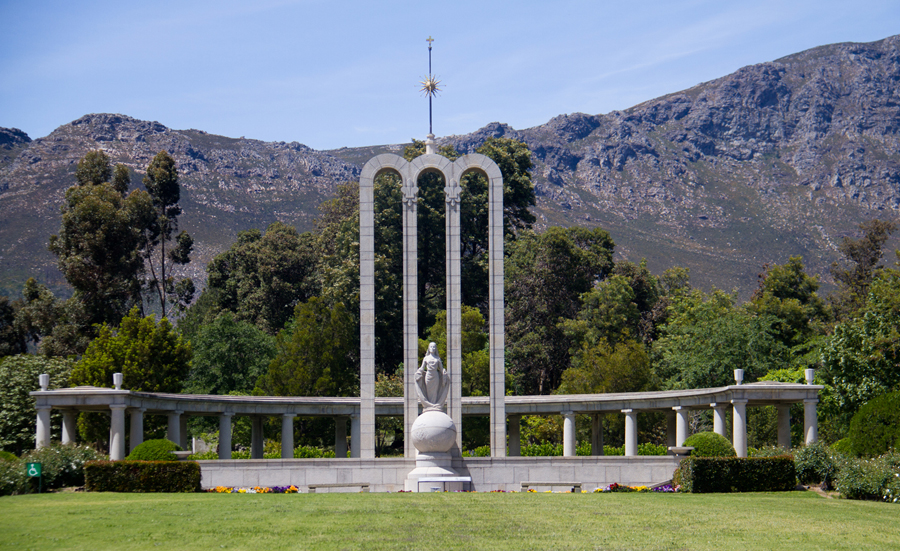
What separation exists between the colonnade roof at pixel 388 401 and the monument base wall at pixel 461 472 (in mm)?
6109

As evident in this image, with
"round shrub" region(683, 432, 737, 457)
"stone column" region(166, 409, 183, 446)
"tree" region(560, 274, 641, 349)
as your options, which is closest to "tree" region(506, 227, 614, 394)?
"tree" region(560, 274, 641, 349)

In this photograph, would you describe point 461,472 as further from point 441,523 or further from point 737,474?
point 441,523

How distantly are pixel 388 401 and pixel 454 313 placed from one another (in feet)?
29.4

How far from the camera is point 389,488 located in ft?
99.7

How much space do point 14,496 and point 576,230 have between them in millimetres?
46691

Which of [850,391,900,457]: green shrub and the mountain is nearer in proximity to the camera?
[850,391,900,457]: green shrub

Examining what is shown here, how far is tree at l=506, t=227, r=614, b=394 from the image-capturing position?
187ft

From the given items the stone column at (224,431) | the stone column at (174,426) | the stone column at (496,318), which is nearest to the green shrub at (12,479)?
the stone column at (174,426)

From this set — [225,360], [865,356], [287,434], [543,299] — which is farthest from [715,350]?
[225,360]

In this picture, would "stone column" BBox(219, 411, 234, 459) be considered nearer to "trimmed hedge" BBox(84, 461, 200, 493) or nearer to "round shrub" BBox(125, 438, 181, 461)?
"round shrub" BBox(125, 438, 181, 461)

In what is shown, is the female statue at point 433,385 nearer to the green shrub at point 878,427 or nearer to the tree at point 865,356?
the green shrub at point 878,427

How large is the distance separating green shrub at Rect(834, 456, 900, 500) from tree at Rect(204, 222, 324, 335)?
43.9 meters

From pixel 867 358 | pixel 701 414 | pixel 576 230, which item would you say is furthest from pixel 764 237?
pixel 867 358

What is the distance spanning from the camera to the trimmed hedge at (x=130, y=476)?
1000 inches
